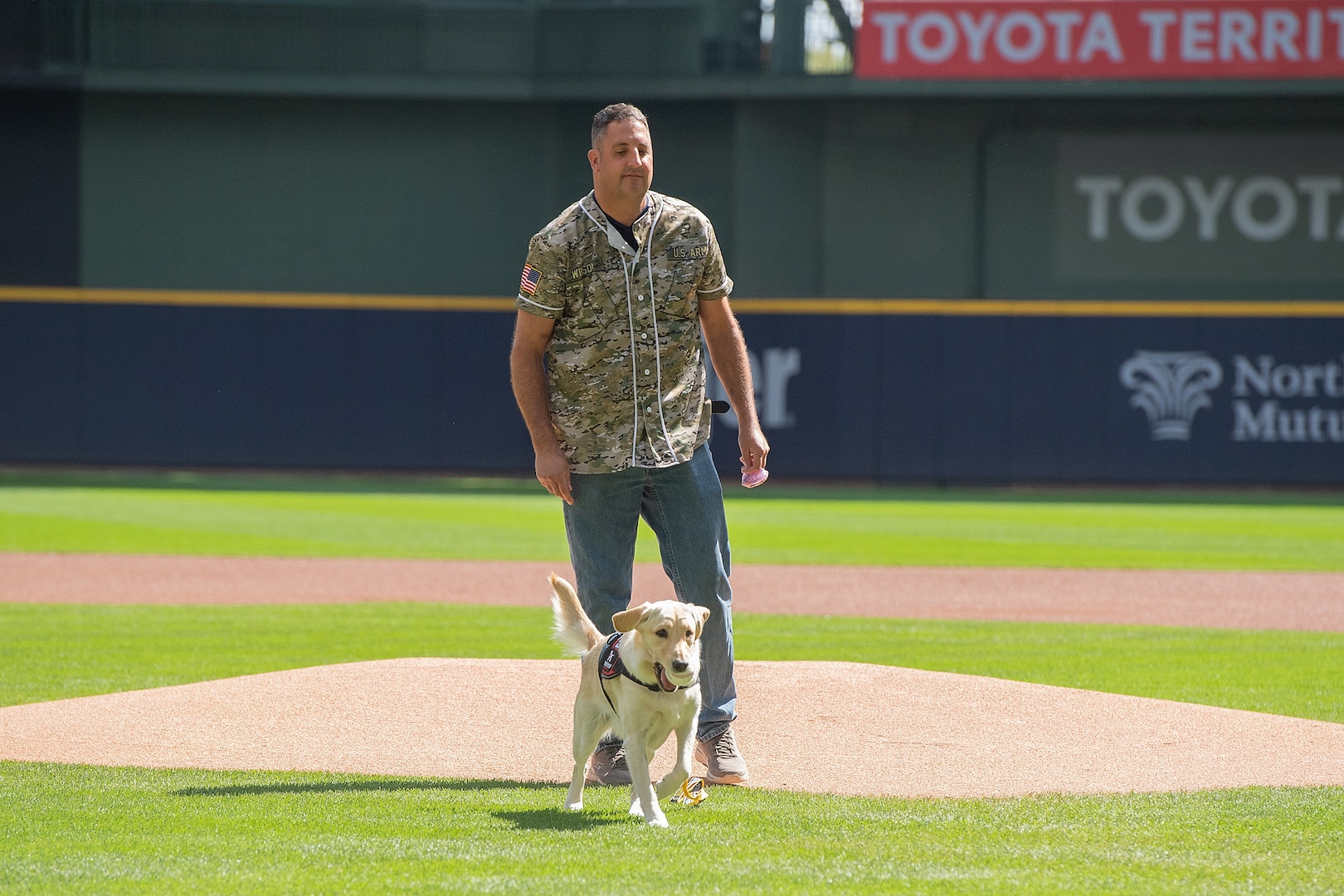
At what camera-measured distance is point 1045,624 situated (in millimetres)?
10250

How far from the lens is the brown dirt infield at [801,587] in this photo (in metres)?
11.1

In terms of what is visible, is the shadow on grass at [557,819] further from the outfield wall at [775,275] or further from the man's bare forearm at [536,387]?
the outfield wall at [775,275]

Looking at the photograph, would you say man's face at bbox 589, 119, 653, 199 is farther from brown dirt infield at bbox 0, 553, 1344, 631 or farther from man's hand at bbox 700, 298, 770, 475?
brown dirt infield at bbox 0, 553, 1344, 631

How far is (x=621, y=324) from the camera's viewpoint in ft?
15.8

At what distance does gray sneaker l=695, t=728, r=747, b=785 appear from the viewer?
16.4 ft

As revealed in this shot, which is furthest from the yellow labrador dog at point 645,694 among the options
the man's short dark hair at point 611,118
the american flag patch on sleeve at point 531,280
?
the man's short dark hair at point 611,118

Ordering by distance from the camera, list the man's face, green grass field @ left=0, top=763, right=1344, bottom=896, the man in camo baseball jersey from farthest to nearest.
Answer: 1. the man in camo baseball jersey
2. the man's face
3. green grass field @ left=0, top=763, right=1344, bottom=896

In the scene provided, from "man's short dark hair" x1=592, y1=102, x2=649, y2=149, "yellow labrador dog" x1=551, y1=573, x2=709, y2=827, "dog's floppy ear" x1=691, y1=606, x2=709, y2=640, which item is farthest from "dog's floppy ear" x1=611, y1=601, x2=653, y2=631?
"man's short dark hair" x1=592, y1=102, x2=649, y2=149

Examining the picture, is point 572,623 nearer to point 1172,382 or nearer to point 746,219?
point 1172,382

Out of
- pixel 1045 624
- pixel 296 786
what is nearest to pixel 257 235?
pixel 1045 624

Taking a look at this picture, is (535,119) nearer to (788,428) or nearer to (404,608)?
(788,428)

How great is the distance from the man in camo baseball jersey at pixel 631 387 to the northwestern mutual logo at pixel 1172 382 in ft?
60.8

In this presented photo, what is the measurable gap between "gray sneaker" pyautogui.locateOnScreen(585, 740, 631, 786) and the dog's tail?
1.32 feet

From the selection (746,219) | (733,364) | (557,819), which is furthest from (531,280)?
(746,219)
